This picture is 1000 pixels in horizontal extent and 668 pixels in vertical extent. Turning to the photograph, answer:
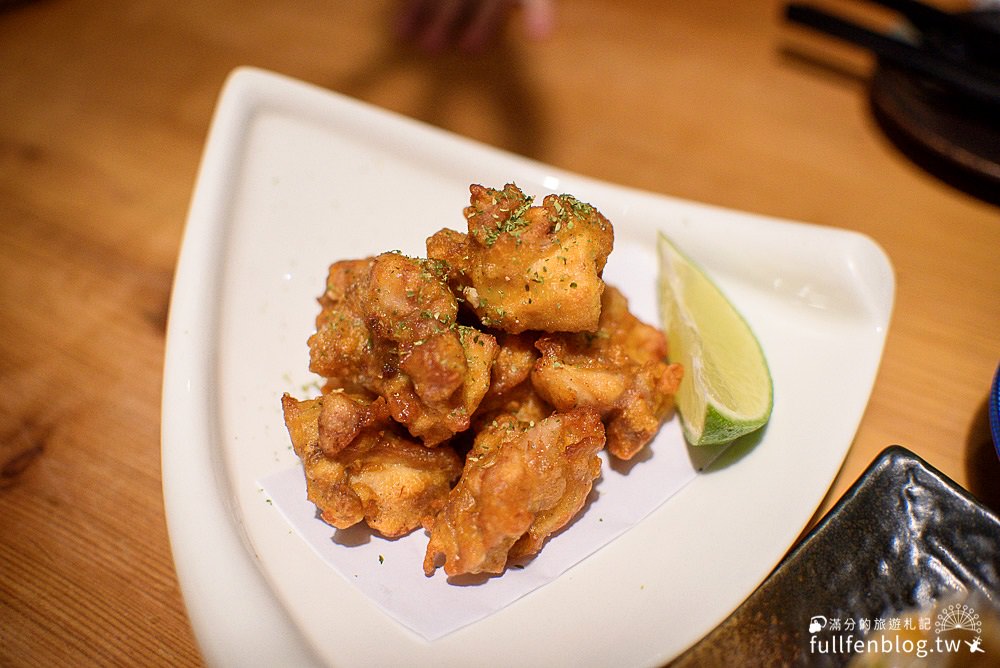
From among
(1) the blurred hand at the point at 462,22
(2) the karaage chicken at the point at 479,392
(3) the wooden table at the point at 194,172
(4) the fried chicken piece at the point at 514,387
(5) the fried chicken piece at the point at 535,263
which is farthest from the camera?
(1) the blurred hand at the point at 462,22

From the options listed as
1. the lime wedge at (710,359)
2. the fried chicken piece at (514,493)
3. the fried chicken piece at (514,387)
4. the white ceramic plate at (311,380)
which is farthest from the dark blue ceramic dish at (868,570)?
the fried chicken piece at (514,387)

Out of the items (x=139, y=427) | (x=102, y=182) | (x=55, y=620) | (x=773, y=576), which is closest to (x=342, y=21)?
(x=102, y=182)

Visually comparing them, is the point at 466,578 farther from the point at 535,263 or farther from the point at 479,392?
the point at 535,263

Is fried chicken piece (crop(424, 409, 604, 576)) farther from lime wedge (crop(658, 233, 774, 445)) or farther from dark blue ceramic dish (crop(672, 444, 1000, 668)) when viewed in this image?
dark blue ceramic dish (crop(672, 444, 1000, 668))

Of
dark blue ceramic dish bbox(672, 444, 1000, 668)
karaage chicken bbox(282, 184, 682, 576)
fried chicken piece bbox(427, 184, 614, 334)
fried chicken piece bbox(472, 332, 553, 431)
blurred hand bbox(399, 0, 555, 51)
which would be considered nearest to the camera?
dark blue ceramic dish bbox(672, 444, 1000, 668)

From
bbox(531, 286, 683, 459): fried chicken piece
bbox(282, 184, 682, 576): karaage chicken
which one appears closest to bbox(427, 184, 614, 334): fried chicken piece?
bbox(282, 184, 682, 576): karaage chicken

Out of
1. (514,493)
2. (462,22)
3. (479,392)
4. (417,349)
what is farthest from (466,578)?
(462,22)

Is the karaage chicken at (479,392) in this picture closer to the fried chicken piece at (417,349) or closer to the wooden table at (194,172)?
the fried chicken piece at (417,349)
